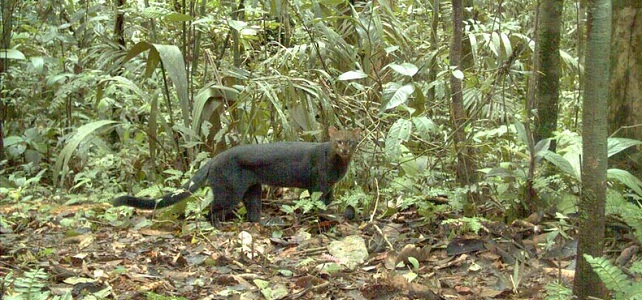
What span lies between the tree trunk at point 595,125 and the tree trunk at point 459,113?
7.66ft

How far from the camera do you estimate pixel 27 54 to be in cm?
873

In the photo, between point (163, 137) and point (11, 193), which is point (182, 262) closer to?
point (11, 193)

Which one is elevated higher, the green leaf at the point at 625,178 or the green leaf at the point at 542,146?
the green leaf at the point at 542,146

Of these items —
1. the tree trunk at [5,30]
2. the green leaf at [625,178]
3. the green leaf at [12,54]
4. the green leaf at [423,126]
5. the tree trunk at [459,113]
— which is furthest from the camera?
the tree trunk at [5,30]

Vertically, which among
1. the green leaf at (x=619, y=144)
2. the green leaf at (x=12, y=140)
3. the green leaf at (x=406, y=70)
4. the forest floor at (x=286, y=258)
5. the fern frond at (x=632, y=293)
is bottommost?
the forest floor at (x=286, y=258)

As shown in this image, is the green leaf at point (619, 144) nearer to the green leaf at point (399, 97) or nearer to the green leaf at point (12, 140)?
the green leaf at point (399, 97)

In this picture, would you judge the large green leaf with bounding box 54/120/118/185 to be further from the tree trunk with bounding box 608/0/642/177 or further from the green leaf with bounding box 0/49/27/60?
the tree trunk with bounding box 608/0/642/177

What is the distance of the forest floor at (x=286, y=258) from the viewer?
415cm

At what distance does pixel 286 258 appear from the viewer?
5000 millimetres

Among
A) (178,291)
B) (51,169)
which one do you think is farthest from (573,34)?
(178,291)

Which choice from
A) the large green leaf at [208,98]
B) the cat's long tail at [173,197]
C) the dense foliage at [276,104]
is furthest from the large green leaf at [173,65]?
the cat's long tail at [173,197]

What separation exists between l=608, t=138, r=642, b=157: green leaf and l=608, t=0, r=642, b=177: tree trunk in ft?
0.63

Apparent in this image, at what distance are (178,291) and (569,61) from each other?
4.06 meters

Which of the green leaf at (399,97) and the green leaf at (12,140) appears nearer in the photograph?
the green leaf at (399,97)
